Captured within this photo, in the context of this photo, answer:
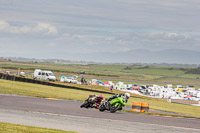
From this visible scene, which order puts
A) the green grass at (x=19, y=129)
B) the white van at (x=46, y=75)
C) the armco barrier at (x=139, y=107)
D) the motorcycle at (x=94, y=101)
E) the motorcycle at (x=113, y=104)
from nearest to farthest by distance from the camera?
1. the green grass at (x=19, y=129)
2. the motorcycle at (x=113, y=104)
3. the motorcycle at (x=94, y=101)
4. the armco barrier at (x=139, y=107)
5. the white van at (x=46, y=75)

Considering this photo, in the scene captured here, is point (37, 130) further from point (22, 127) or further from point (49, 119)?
point (49, 119)


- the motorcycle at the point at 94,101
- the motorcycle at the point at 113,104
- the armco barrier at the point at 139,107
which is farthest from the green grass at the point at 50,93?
the motorcycle at the point at 113,104

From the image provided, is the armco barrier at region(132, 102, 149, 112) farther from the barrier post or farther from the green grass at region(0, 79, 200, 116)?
the green grass at region(0, 79, 200, 116)

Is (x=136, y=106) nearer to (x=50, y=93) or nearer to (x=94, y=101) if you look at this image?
(x=94, y=101)

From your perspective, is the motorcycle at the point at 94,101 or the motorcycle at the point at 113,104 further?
the motorcycle at the point at 94,101

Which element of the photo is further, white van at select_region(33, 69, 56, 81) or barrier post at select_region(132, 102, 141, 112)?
white van at select_region(33, 69, 56, 81)

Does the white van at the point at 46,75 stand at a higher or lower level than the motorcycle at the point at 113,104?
higher

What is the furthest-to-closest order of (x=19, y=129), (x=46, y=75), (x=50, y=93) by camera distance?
(x=46, y=75)
(x=50, y=93)
(x=19, y=129)

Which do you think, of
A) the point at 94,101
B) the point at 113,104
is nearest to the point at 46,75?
the point at 94,101

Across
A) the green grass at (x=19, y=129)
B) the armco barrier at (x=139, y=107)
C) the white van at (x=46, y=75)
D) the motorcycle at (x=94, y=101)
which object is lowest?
the green grass at (x=19, y=129)

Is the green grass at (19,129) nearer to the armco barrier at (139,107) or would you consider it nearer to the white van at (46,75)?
the armco barrier at (139,107)

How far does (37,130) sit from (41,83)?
143ft

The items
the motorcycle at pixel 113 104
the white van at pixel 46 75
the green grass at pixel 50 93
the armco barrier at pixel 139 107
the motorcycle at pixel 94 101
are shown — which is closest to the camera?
the motorcycle at pixel 113 104

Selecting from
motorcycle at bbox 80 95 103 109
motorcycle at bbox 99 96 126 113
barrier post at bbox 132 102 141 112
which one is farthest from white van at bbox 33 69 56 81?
motorcycle at bbox 99 96 126 113
